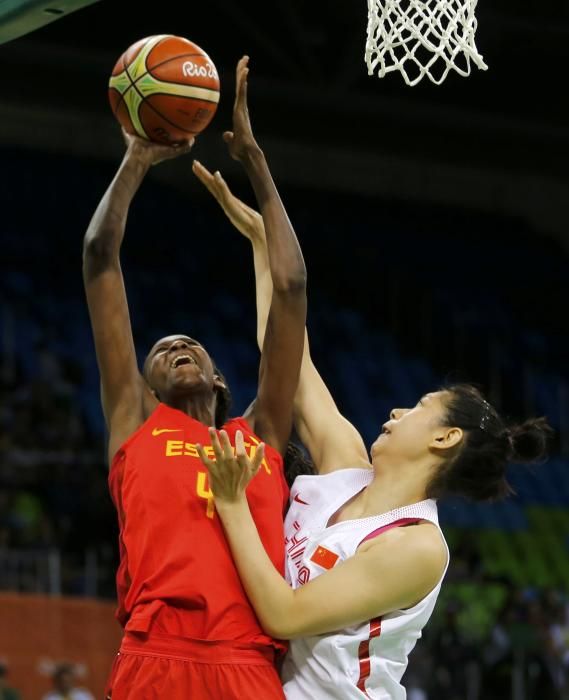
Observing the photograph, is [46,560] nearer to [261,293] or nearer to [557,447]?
[261,293]

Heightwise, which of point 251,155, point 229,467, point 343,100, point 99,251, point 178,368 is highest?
point 251,155

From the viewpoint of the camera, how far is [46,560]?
30.4 feet

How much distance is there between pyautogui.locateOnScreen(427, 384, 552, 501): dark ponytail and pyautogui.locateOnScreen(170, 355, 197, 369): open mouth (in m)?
0.69

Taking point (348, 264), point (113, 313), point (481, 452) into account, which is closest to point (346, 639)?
point (481, 452)

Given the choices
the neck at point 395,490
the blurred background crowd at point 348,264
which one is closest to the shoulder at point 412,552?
the neck at point 395,490

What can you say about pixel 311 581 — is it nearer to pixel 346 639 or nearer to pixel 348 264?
pixel 346 639

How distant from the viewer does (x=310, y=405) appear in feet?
13.4

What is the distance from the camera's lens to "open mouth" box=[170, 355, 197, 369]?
367 centimetres

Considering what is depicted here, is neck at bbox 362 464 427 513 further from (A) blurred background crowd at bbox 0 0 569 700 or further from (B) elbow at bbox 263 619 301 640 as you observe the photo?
(A) blurred background crowd at bbox 0 0 569 700

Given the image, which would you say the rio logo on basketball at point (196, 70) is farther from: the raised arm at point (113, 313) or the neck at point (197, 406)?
the neck at point (197, 406)

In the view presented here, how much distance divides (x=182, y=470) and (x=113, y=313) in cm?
44

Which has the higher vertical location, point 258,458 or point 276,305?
point 276,305

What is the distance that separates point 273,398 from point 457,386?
50cm

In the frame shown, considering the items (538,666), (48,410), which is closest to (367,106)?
(48,410)
